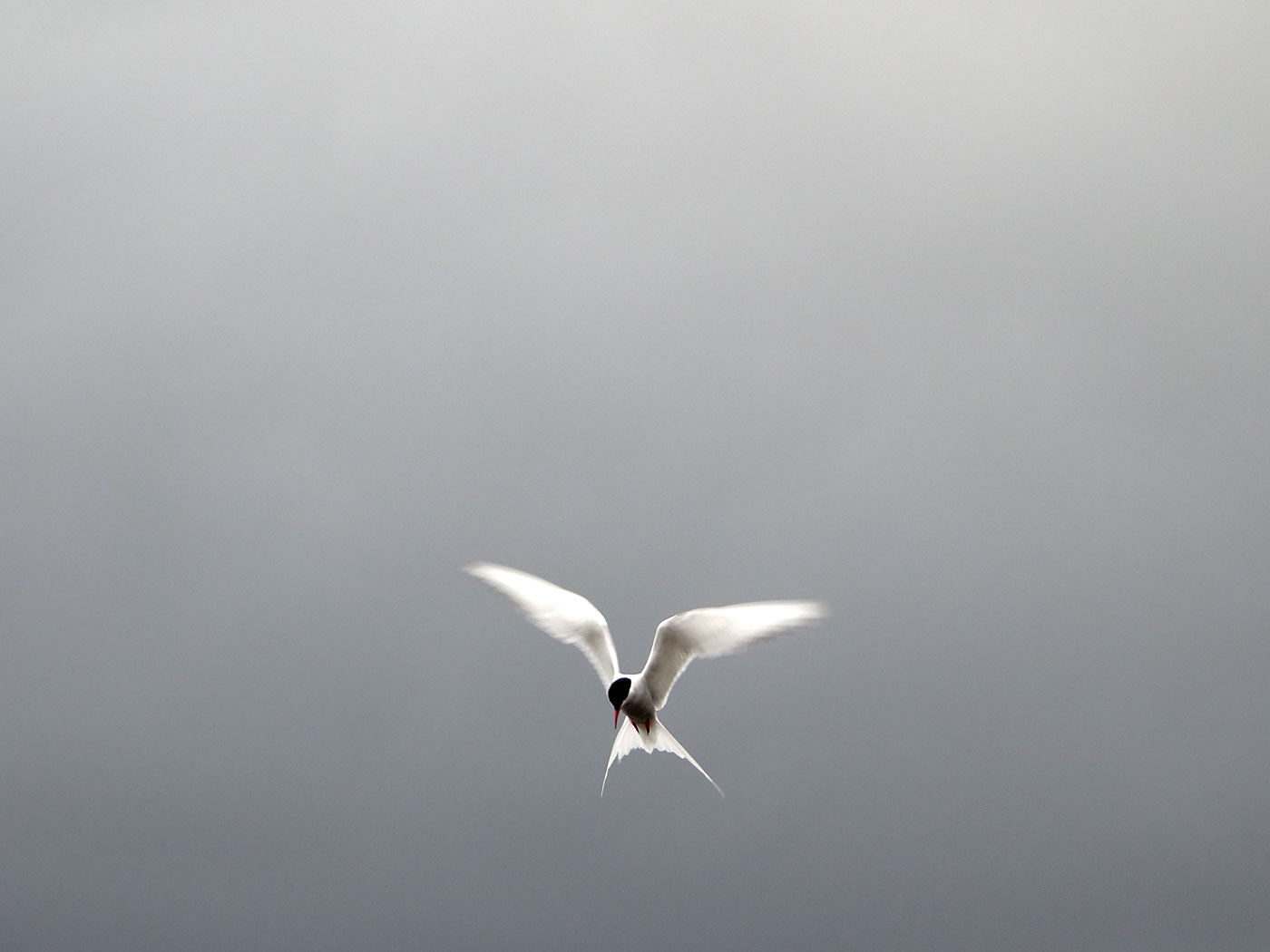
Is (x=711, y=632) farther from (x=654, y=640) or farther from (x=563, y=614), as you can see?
(x=563, y=614)

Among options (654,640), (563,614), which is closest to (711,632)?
(654,640)

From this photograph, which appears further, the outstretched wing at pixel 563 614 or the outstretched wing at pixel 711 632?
the outstretched wing at pixel 563 614

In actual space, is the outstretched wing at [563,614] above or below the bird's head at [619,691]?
above

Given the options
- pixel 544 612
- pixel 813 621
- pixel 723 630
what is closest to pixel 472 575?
pixel 544 612

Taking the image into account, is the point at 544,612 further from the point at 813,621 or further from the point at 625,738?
the point at 813,621

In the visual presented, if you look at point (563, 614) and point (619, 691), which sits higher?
point (563, 614)
